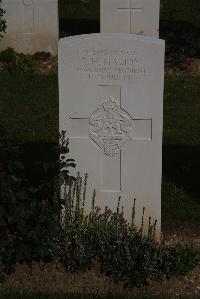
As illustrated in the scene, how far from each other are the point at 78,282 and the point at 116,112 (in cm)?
126

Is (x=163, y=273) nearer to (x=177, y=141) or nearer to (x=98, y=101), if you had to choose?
(x=98, y=101)

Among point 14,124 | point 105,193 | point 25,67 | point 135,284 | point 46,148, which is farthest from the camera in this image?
point 25,67

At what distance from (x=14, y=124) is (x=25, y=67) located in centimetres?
286

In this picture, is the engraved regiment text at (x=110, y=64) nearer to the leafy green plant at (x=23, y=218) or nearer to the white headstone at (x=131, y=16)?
the leafy green plant at (x=23, y=218)

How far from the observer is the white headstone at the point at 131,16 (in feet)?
39.1

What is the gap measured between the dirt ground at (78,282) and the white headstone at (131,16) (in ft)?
22.8

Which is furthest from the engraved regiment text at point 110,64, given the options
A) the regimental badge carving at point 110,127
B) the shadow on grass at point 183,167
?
the shadow on grass at point 183,167

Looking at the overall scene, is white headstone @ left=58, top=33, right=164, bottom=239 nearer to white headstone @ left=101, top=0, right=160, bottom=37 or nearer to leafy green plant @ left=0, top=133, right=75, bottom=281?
leafy green plant @ left=0, top=133, right=75, bottom=281

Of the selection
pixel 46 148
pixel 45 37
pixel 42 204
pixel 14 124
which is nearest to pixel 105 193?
pixel 42 204

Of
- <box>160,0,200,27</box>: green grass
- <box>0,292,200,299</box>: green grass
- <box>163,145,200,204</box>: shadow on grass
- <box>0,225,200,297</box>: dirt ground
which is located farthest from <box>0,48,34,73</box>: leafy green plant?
<box>0,292,200,299</box>: green grass

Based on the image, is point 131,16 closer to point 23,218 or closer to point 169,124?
point 169,124

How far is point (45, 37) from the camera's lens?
12570 millimetres

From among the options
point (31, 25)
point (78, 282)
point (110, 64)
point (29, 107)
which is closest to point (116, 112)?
point (110, 64)

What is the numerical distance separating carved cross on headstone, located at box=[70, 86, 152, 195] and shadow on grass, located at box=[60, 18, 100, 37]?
352 inches
